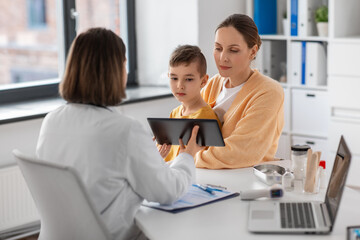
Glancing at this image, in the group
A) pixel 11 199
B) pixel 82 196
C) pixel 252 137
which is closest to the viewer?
pixel 82 196

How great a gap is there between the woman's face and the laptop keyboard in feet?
2.42

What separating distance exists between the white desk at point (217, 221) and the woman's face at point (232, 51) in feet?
1.86

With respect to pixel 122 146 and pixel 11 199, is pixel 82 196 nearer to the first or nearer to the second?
pixel 122 146

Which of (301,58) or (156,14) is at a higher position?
(156,14)

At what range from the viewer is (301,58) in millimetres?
4320

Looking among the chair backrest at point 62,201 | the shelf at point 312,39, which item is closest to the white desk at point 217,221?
the chair backrest at point 62,201

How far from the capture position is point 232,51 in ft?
8.23

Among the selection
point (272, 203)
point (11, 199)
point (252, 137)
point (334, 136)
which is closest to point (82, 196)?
point (272, 203)

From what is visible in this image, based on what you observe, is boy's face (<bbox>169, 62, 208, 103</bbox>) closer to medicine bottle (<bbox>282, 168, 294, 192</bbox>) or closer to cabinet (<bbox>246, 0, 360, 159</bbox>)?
medicine bottle (<bbox>282, 168, 294, 192</bbox>)

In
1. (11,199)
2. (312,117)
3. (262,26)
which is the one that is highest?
(262,26)

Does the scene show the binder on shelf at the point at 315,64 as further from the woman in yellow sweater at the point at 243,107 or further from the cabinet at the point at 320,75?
the woman in yellow sweater at the point at 243,107

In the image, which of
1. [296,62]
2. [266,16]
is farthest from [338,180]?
[266,16]

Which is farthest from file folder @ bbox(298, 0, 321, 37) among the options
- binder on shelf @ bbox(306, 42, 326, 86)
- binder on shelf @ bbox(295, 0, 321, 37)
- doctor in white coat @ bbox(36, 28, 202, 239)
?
doctor in white coat @ bbox(36, 28, 202, 239)

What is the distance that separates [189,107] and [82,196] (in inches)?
36.4
